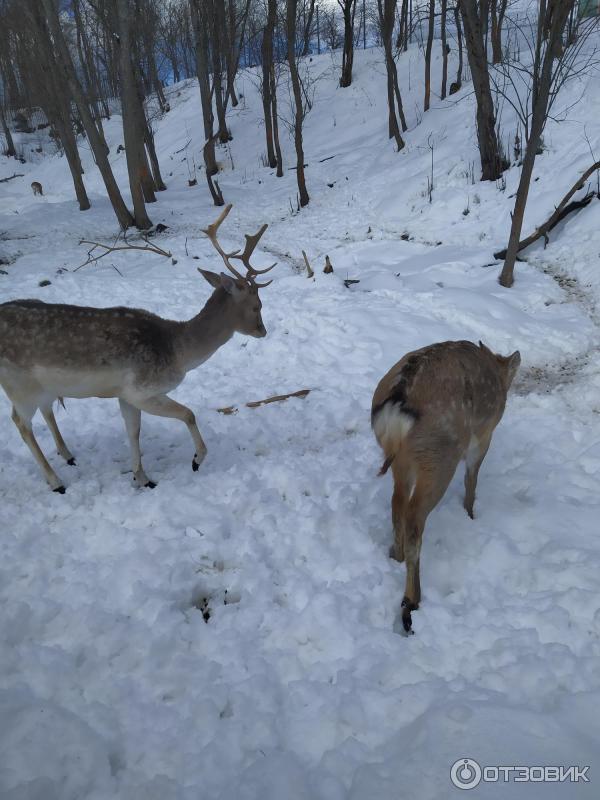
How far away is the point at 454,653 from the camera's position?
2.53 meters

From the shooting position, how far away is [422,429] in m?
2.83

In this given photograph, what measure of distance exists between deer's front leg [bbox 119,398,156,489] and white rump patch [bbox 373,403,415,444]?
2.02 metres

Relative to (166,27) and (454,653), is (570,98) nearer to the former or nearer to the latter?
(454,653)

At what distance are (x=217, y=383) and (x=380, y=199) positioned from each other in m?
9.56

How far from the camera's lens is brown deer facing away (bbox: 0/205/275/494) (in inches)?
147

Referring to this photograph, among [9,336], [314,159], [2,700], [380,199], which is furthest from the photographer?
[314,159]

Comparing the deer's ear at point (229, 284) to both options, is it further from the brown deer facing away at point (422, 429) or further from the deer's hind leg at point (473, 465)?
the deer's hind leg at point (473, 465)

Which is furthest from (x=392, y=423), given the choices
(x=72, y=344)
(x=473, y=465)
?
(x=72, y=344)

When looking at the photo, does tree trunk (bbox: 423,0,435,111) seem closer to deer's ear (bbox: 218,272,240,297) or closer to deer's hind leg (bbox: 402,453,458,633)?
deer's ear (bbox: 218,272,240,297)

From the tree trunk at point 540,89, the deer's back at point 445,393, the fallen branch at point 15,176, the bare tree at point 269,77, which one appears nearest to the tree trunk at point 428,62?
the bare tree at point 269,77

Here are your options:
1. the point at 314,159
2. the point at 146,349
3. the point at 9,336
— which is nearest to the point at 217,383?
the point at 146,349

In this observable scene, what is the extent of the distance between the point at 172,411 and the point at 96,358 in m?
0.73

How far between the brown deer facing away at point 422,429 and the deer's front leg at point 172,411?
1785mm

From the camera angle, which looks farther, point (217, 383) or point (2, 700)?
point (217, 383)
